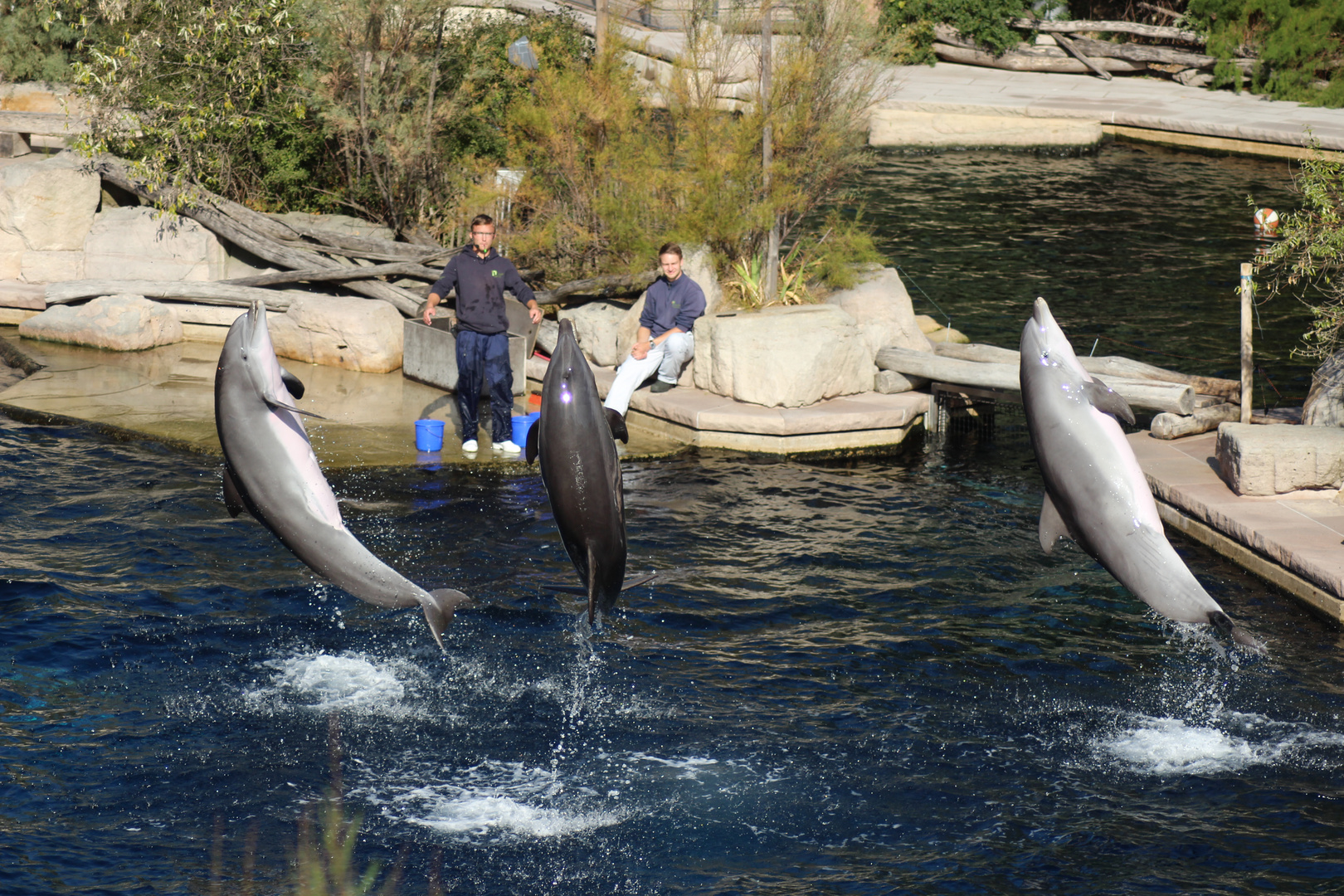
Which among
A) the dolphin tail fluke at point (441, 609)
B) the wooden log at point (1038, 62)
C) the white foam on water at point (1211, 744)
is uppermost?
the wooden log at point (1038, 62)

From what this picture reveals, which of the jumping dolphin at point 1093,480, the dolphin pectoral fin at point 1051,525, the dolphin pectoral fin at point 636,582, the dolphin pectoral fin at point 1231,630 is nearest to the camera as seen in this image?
the dolphin pectoral fin at point 1231,630

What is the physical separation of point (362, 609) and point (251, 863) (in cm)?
263

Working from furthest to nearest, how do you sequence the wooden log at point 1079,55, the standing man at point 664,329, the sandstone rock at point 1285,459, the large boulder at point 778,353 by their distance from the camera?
the wooden log at point 1079,55 → the large boulder at point 778,353 → the standing man at point 664,329 → the sandstone rock at point 1285,459

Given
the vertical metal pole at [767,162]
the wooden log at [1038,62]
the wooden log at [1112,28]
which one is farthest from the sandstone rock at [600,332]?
the wooden log at [1112,28]

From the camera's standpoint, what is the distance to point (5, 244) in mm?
14250

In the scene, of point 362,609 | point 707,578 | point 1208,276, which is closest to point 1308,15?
point 1208,276

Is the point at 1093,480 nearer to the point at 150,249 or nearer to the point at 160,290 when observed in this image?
the point at 160,290

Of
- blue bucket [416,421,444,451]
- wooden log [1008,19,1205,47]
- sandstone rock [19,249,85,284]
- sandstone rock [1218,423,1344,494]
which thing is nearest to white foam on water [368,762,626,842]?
blue bucket [416,421,444,451]

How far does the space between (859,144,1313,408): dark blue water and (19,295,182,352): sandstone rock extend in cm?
851

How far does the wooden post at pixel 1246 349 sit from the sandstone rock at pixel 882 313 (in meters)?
2.89

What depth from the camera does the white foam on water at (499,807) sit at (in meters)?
5.93

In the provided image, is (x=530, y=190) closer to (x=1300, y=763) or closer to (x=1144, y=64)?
(x=1300, y=763)

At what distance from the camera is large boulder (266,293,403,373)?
12664 millimetres

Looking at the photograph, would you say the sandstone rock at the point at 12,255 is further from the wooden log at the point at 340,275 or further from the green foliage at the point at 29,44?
the green foliage at the point at 29,44
